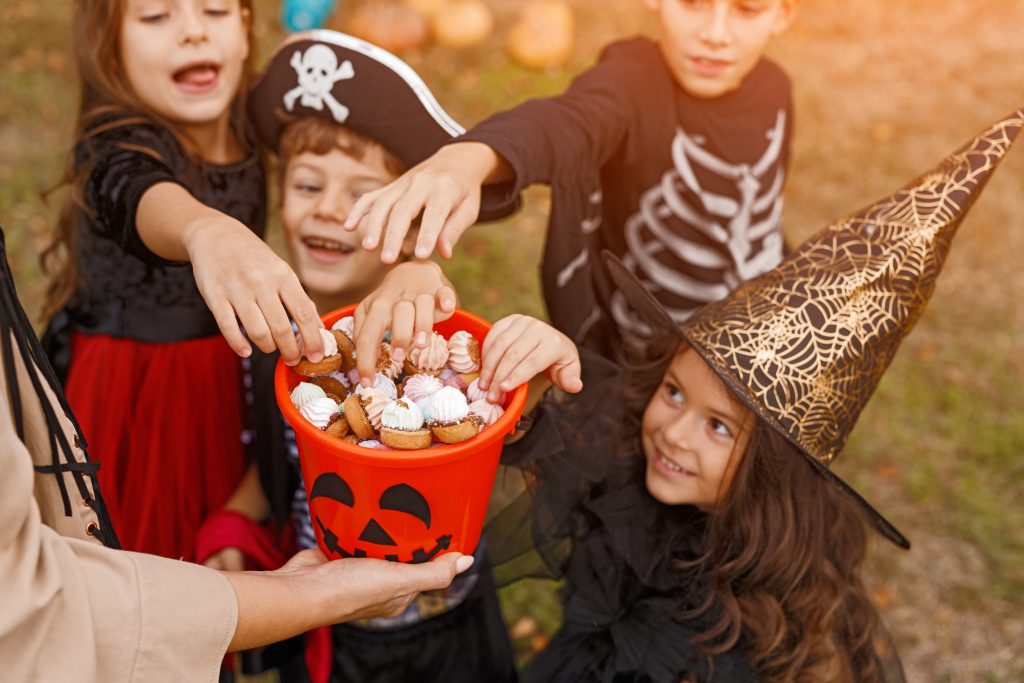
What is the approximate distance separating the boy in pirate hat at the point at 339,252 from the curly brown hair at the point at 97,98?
0.80 ft

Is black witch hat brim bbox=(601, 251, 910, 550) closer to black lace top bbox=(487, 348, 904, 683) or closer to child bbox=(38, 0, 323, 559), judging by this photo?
black lace top bbox=(487, 348, 904, 683)

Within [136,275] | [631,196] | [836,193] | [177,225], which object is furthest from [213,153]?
[836,193]

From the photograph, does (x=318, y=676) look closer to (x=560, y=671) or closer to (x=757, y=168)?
(x=560, y=671)

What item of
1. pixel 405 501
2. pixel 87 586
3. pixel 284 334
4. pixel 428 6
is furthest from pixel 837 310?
pixel 428 6

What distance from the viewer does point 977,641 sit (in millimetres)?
3010

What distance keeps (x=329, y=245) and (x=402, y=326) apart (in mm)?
695

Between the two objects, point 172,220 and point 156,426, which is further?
point 156,426

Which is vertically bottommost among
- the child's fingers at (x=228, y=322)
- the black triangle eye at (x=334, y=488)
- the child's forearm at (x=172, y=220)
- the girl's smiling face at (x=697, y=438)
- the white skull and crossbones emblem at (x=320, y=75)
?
the girl's smiling face at (x=697, y=438)

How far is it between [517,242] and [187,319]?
2.62m

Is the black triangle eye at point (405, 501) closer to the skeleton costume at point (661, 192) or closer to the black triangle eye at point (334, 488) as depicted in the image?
the black triangle eye at point (334, 488)

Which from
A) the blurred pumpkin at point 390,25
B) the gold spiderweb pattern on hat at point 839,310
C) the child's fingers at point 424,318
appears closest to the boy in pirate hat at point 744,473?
the gold spiderweb pattern on hat at point 839,310

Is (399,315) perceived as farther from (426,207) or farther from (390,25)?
(390,25)

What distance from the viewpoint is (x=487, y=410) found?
1.39 m

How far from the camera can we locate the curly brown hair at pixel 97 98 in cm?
201
